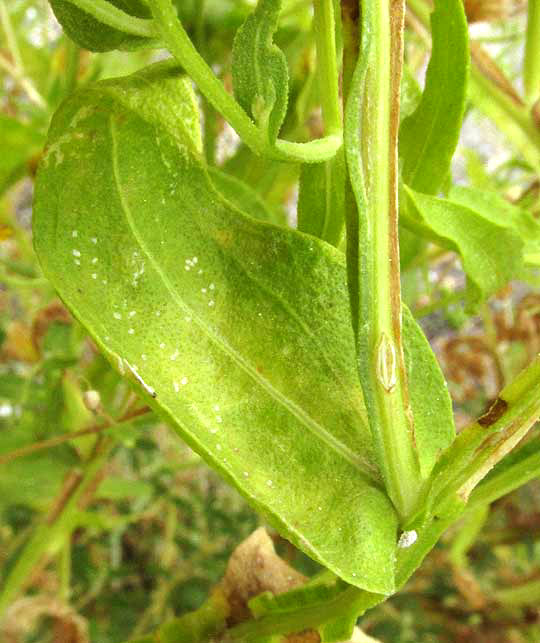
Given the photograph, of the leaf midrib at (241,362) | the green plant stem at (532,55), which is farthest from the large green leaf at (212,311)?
the green plant stem at (532,55)

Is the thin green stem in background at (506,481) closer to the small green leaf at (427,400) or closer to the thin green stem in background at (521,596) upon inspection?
the small green leaf at (427,400)

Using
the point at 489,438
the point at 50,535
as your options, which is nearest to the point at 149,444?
the point at 50,535

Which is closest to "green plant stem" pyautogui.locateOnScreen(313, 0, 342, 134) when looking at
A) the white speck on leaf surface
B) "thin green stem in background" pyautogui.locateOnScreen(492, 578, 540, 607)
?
the white speck on leaf surface

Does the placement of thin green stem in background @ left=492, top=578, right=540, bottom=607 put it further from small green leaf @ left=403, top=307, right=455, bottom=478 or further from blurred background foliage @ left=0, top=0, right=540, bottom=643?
small green leaf @ left=403, top=307, right=455, bottom=478

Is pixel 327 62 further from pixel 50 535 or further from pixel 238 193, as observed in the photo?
pixel 50 535

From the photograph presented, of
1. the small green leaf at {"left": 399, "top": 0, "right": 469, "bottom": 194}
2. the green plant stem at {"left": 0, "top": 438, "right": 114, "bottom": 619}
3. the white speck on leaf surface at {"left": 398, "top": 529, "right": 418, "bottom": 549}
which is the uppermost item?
the small green leaf at {"left": 399, "top": 0, "right": 469, "bottom": 194}

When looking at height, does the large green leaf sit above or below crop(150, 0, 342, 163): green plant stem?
below

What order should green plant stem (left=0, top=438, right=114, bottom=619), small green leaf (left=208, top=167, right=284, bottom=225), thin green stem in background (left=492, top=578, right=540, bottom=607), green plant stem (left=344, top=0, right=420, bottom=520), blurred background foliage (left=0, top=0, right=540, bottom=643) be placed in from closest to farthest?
green plant stem (left=344, top=0, right=420, bottom=520), small green leaf (left=208, top=167, right=284, bottom=225), blurred background foliage (left=0, top=0, right=540, bottom=643), green plant stem (left=0, top=438, right=114, bottom=619), thin green stem in background (left=492, top=578, right=540, bottom=607)

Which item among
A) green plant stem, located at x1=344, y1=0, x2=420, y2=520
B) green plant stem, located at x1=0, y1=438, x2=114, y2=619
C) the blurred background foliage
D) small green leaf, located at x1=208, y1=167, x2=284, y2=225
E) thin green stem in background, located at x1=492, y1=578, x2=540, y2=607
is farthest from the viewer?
thin green stem in background, located at x1=492, y1=578, x2=540, y2=607
